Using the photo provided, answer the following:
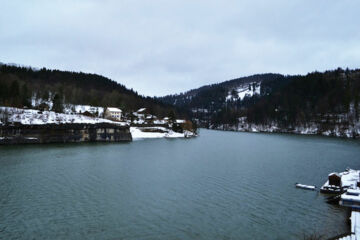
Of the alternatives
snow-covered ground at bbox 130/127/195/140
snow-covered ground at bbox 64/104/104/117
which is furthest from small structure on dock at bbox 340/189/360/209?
snow-covered ground at bbox 64/104/104/117

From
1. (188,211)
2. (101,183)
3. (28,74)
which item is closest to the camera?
(188,211)

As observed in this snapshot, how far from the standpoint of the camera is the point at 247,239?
11.6 metres

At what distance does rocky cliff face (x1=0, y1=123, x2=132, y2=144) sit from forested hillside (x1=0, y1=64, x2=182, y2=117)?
18883 mm

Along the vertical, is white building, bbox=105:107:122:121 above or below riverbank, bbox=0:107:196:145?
above

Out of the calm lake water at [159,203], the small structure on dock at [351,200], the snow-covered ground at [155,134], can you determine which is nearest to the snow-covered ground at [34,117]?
the snow-covered ground at [155,134]

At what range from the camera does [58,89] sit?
89438mm

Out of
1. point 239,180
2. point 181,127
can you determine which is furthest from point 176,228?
point 181,127

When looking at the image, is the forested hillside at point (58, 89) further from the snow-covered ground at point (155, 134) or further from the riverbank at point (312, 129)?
the riverbank at point (312, 129)

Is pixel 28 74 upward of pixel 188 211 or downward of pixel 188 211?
upward

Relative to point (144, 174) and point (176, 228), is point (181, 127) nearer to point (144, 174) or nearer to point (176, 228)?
point (144, 174)

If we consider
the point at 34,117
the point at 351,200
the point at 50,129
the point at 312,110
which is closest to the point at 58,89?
the point at 34,117

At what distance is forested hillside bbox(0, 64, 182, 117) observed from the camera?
232 ft

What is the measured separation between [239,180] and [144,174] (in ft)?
29.3

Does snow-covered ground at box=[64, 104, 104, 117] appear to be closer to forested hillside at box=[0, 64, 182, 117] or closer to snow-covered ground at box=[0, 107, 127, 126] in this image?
forested hillside at box=[0, 64, 182, 117]
